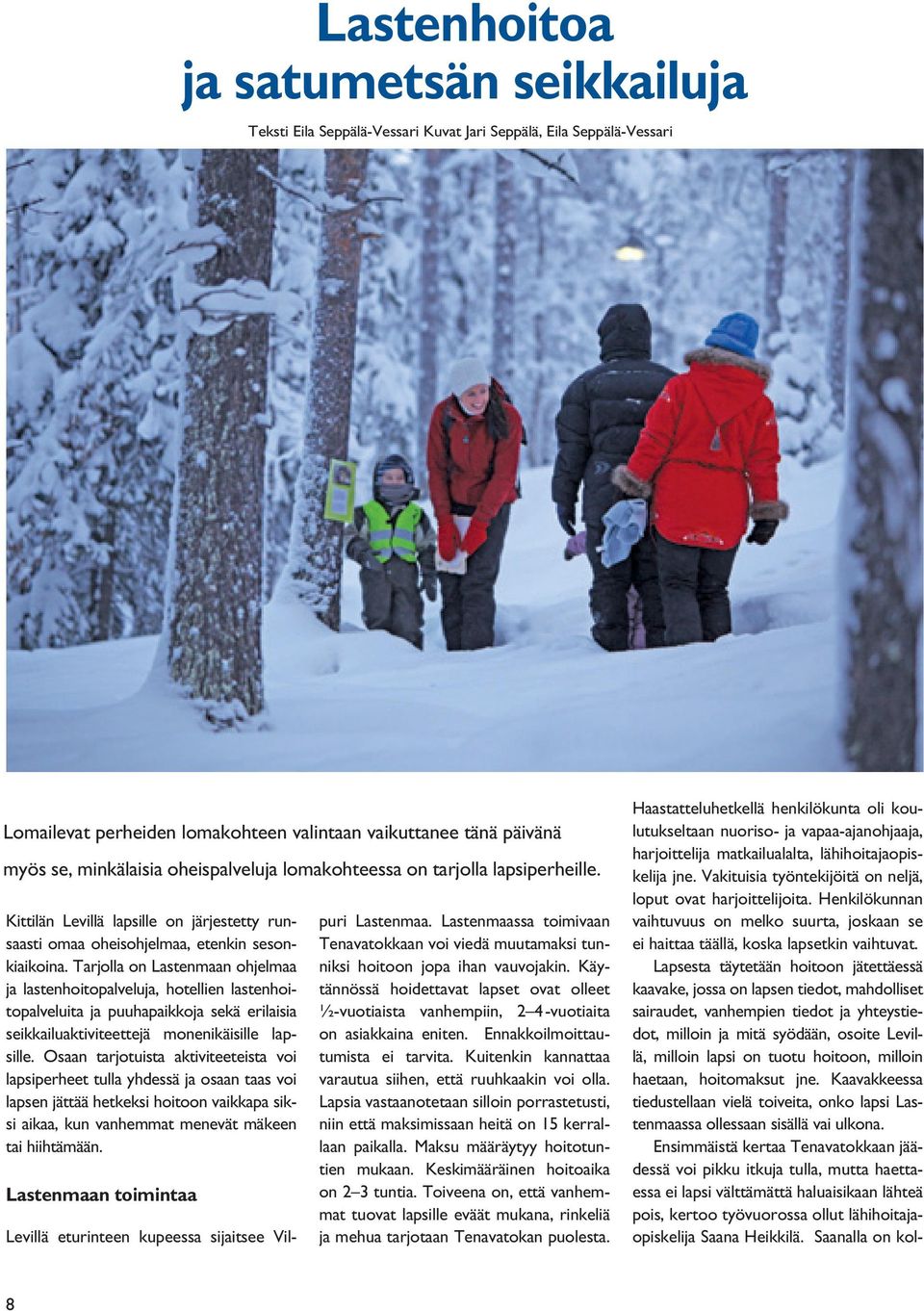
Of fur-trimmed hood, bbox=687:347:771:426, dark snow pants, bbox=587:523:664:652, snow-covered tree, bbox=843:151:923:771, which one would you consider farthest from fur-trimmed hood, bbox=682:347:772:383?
snow-covered tree, bbox=843:151:923:771

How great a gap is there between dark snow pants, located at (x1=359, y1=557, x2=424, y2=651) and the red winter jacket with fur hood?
2.83m

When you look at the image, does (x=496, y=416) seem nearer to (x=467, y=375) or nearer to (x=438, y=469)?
(x=467, y=375)

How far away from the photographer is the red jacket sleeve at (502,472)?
26.8 feet

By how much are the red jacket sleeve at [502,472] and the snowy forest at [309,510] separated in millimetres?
1006

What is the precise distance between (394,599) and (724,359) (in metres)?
3.60

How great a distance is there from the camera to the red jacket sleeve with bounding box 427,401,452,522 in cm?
818

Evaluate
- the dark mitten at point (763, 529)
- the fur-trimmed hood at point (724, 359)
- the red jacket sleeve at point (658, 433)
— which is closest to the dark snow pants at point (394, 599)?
the red jacket sleeve at point (658, 433)

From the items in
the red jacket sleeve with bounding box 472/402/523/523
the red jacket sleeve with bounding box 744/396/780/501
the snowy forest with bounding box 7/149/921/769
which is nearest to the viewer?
the snowy forest with bounding box 7/149/921/769

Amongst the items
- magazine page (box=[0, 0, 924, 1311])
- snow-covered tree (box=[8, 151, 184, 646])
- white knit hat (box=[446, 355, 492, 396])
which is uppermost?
snow-covered tree (box=[8, 151, 184, 646])

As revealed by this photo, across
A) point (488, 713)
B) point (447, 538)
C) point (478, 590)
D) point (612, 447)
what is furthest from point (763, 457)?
point (478, 590)

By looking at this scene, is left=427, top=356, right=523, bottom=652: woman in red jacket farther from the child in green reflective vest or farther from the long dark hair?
the child in green reflective vest
